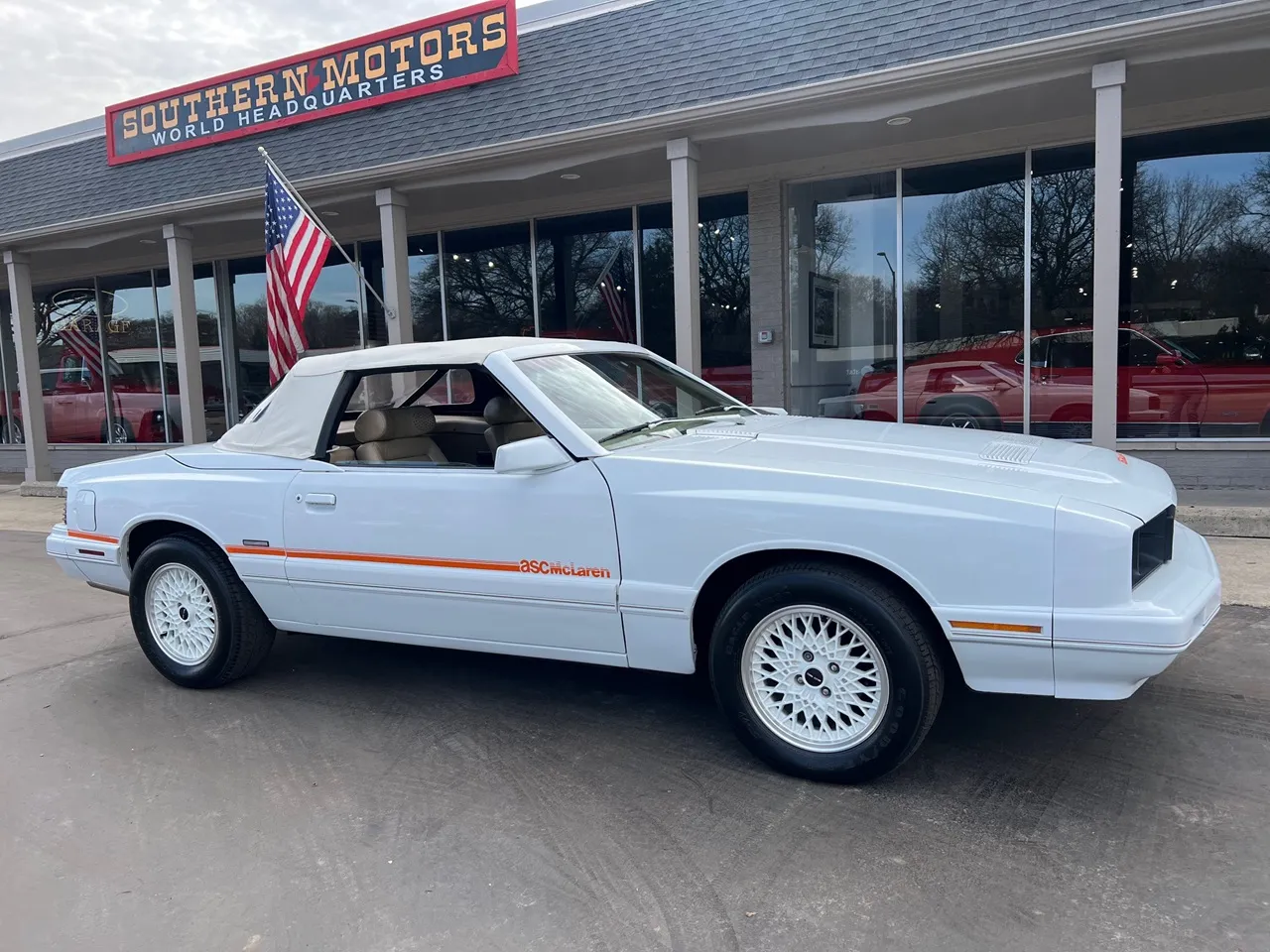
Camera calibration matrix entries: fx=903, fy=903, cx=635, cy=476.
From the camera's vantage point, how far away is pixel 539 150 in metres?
9.02

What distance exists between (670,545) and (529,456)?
0.65m

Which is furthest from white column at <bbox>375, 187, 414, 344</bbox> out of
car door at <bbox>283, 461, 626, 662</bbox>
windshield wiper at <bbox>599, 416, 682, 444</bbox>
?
windshield wiper at <bbox>599, 416, 682, 444</bbox>

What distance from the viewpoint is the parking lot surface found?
2.56 m

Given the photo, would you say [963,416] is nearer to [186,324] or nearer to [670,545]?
[670,545]

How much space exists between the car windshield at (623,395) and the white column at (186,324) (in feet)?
30.8

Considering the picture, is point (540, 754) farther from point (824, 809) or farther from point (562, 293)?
point (562, 293)

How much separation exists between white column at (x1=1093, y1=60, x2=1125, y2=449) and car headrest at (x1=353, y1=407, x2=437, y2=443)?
5.29m

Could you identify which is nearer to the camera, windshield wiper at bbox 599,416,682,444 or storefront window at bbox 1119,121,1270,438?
windshield wiper at bbox 599,416,682,444

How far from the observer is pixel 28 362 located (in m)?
13.2

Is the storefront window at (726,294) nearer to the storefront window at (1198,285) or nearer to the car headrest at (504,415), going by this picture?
the storefront window at (1198,285)

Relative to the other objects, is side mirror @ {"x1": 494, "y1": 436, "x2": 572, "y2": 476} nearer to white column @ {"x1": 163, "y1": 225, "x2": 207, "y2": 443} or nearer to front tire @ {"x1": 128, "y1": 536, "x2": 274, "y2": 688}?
front tire @ {"x1": 128, "y1": 536, "x2": 274, "y2": 688}

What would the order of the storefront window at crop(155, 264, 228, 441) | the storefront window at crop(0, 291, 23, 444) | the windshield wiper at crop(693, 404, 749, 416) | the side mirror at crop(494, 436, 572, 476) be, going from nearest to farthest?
the side mirror at crop(494, 436, 572, 476)
the windshield wiper at crop(693, 404, 749, 416)
the storefront window at crop(155, 264, 228, 441)
the storefront window at crop(0, 291, 23, 444)

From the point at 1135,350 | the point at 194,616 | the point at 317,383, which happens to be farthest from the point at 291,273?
the point at 1135,350

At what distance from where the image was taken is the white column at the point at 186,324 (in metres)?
11.8
